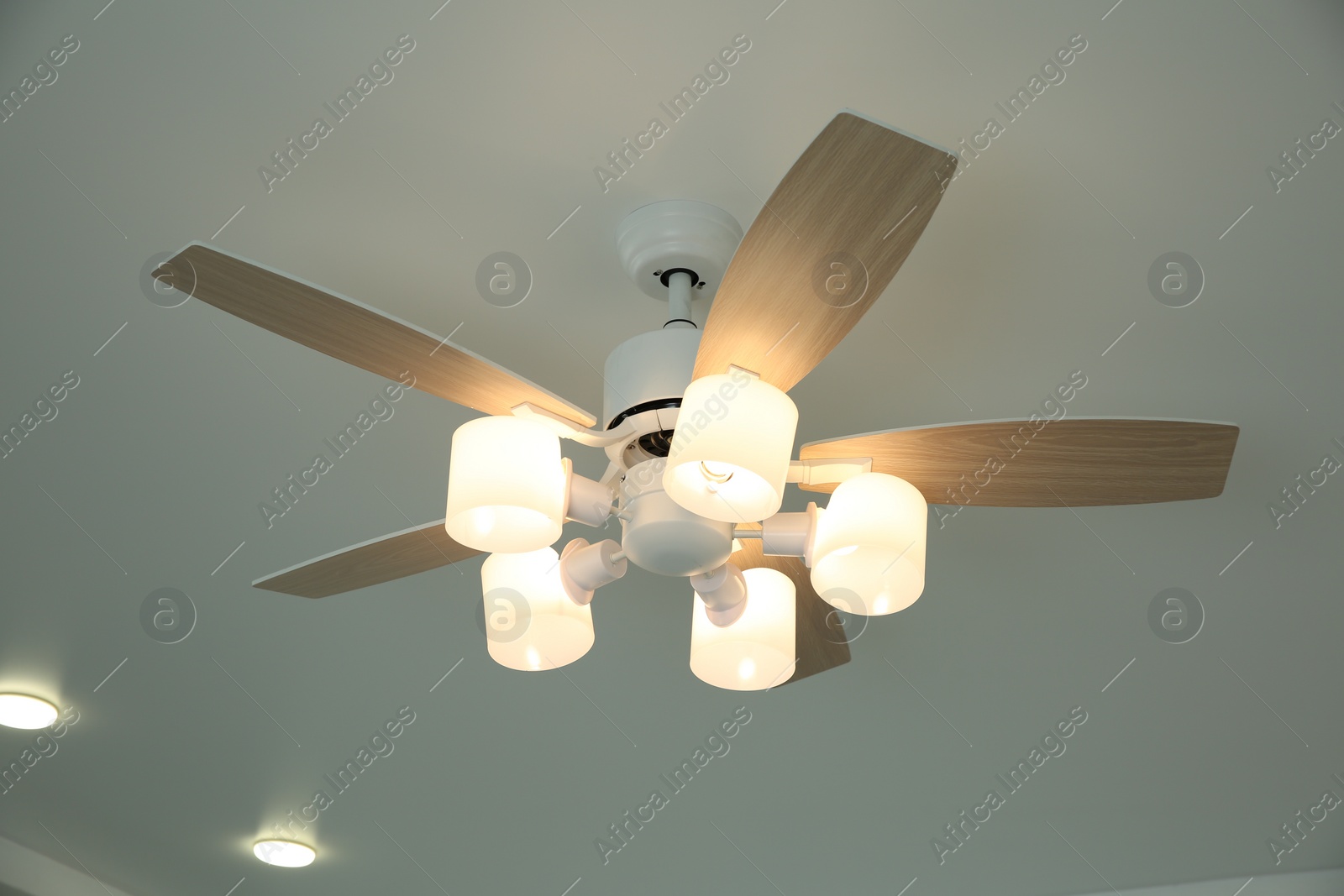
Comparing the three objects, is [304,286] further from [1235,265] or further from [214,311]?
[1235,265]

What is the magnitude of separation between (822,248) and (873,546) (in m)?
0.31

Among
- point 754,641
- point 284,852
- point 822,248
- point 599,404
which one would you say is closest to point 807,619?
point 754,641

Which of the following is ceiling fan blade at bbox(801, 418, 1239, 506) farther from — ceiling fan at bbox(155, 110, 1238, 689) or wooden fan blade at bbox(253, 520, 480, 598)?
wooden fan blade at bbox(253, 520, 480, 598)

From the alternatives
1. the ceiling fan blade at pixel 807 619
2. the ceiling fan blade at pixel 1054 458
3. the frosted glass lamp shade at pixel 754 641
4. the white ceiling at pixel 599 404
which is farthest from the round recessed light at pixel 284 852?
the ceiling fan blade at pixel 1054 458

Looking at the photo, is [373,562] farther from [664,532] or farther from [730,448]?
[730,448]

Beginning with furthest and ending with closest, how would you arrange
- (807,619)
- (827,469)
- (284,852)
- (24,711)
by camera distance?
(284,852)
(24,711)
(807,619)
(827,469)

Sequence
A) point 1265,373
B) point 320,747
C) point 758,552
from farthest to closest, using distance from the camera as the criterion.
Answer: point 320,747 → point 1265,373 → point 758,552

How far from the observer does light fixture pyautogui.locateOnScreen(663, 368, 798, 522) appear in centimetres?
98

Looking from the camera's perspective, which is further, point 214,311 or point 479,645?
point 479,645

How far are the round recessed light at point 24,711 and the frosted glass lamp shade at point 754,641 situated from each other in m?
2.03

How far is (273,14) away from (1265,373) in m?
1.43

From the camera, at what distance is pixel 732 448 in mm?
979

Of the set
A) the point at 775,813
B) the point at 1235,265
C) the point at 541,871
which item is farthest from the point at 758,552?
the point at 541,871

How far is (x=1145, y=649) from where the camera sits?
212 cm
